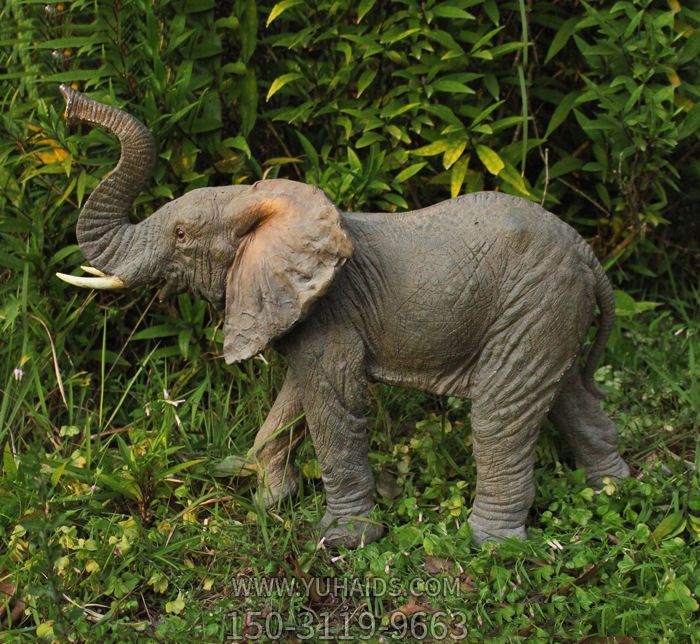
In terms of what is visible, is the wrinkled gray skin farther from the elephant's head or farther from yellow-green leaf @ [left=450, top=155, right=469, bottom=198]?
yellow-green leaf @ [left=450, top=155, right=469, bottom=198]

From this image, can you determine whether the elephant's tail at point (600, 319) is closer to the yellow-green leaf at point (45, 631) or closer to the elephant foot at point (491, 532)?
the elephant foot at point (491, 532)

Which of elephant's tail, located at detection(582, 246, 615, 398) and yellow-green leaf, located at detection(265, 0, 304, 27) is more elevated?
yellow-green leaf, located at detection(265, 0, 304, 27)

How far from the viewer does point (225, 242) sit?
311cm

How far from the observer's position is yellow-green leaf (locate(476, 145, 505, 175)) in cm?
401

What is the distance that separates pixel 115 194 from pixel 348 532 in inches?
58.1

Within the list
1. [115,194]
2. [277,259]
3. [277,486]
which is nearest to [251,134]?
[115,194]

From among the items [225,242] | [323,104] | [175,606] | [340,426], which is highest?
[225,242]

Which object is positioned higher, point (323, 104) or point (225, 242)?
point (225, 242)

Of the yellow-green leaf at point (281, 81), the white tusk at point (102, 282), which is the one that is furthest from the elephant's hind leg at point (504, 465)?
the yellow-green leaf at point (281, 81)

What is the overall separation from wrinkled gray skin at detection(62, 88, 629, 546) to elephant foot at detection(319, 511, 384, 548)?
57mm

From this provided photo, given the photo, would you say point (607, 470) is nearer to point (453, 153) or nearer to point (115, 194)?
point (453, 153)

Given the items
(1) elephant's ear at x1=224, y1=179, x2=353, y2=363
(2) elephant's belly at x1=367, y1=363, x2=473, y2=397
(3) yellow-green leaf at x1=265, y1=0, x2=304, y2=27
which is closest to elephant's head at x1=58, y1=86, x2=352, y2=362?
(1) elephant's ear at x1=224, y1=179, x2=353, y2=363

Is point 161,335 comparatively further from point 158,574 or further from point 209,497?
point 158,574

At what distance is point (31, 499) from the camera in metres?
3.48
